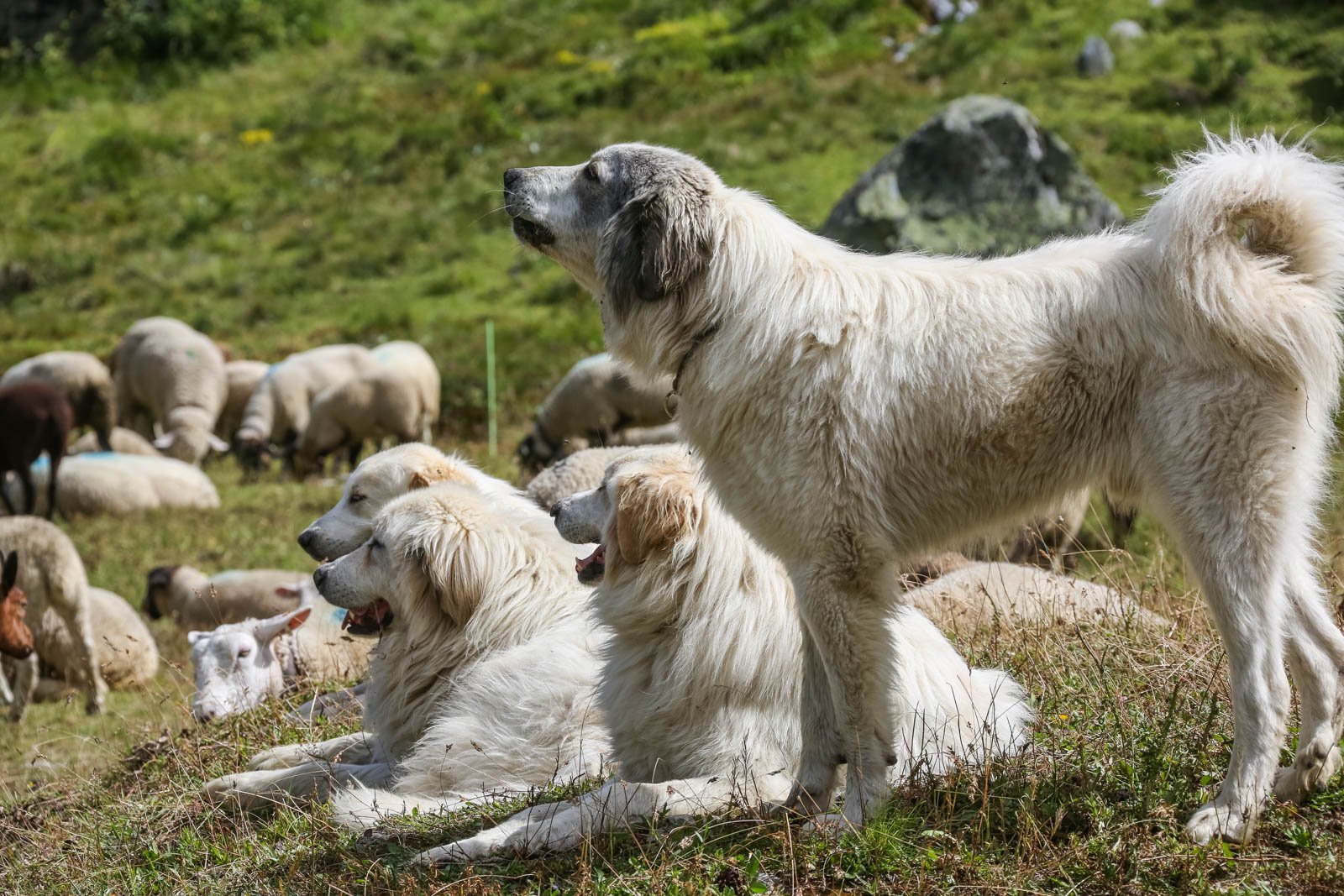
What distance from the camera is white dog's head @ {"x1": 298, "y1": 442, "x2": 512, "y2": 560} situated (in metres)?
6.38

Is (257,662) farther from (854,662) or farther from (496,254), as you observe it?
(496,254)

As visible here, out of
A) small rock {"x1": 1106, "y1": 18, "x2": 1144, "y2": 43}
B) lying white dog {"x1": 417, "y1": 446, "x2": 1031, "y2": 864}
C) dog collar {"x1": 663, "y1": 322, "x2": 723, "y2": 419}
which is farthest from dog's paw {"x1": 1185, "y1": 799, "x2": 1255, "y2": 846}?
small rock {"x1": 1106, "y1": 18, "x2": 1144, "y2": 43}

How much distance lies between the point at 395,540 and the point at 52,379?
44.5 feet

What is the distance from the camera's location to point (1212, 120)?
1905 cm

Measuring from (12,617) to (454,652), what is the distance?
19.2 ft

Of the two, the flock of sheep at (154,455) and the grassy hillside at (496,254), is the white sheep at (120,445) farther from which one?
the grassy hillside at (496,254)

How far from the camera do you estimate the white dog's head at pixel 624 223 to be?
441cm

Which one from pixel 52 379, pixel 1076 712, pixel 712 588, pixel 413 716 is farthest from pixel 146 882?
pixel 52 379

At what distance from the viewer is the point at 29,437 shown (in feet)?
47.2

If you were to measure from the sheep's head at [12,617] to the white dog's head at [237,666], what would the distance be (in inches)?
110

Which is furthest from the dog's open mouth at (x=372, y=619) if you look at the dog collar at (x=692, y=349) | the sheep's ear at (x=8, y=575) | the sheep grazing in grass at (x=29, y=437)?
the sheep grazing in grass at (x=29, y=437)

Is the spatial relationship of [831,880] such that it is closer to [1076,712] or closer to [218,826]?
[1076,712]

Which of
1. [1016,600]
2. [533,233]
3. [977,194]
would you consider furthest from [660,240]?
[977,194]


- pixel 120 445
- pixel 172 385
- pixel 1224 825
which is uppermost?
pixel 1224 825
